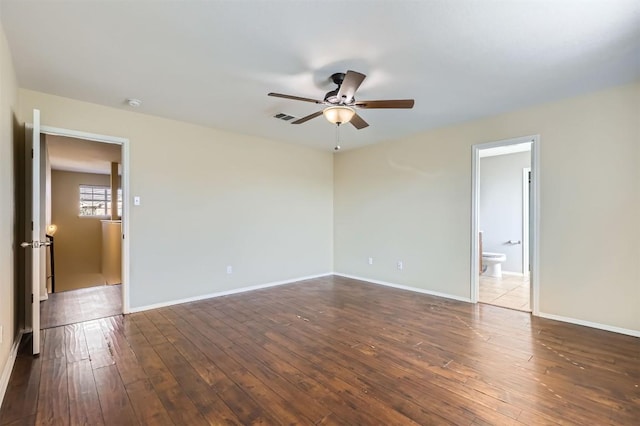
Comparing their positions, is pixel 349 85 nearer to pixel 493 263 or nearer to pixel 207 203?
pixel 207 203

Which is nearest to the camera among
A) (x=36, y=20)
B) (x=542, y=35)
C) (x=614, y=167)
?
(x=36, y=20)

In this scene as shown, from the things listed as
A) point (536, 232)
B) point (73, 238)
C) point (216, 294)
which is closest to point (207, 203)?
point (216, 294)

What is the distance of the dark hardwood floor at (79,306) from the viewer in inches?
139

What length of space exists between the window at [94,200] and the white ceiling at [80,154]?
30.0 inches

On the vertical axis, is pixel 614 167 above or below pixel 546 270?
above

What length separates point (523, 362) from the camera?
2.46 m

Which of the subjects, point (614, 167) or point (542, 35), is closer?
point (542, 35)

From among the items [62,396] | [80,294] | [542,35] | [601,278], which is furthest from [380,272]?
[80,294]

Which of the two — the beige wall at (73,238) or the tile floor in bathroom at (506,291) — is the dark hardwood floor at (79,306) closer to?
the beige wall at (73,238)

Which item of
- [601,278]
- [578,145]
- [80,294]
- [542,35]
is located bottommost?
[80,294]

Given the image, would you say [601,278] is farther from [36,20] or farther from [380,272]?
[36,20]

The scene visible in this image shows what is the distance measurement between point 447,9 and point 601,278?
319cm

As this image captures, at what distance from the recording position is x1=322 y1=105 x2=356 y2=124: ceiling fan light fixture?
8.80 ft

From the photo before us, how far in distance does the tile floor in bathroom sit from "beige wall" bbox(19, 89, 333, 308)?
2.89 meters
